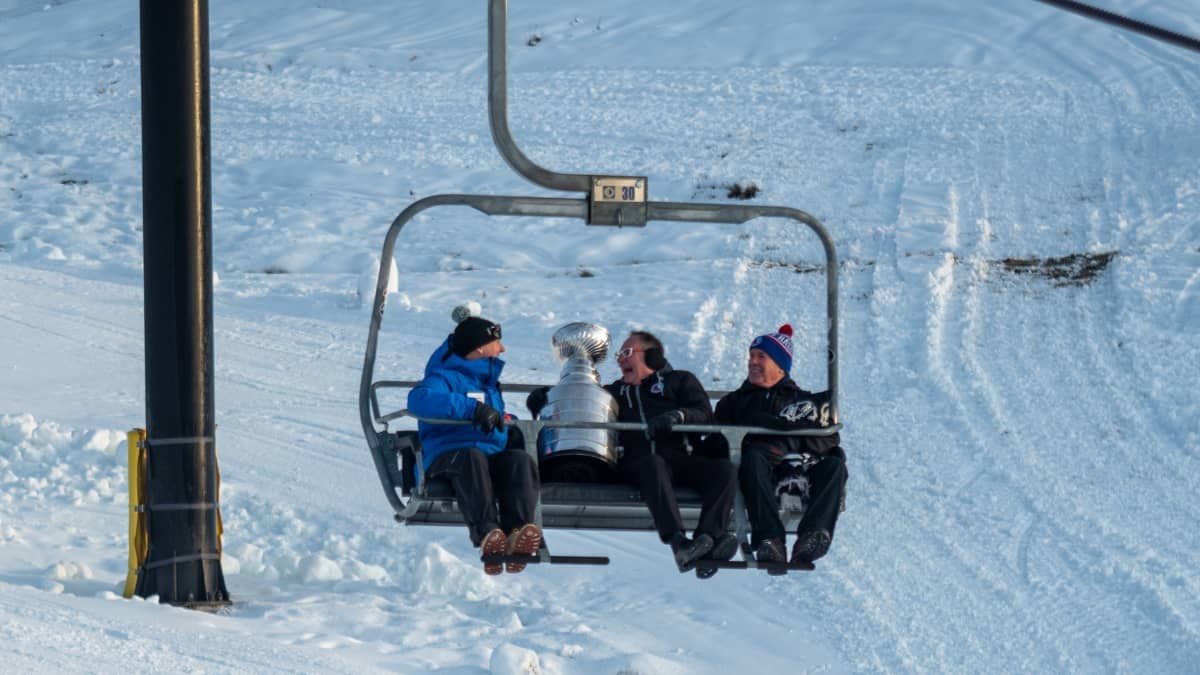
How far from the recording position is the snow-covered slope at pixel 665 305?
833 centimetres

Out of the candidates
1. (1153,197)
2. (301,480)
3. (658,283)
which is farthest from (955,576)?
(1153,197)

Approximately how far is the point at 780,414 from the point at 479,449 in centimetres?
132

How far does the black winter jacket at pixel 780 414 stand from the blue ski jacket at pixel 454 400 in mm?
983

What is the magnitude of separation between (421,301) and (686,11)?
40.8ft

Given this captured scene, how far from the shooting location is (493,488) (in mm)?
6293

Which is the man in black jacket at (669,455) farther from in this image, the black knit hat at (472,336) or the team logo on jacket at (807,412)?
the black knit hat at (472,336)

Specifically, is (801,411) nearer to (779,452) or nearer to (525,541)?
(779,452)

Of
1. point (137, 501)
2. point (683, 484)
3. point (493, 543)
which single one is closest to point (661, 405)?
point (683, 484)

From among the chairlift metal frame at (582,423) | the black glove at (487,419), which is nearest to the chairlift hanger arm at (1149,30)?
the chairlift metal frame at (582,423)

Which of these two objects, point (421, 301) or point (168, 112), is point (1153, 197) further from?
point (168, 112)

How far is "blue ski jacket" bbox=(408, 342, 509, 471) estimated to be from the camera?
6.35 m

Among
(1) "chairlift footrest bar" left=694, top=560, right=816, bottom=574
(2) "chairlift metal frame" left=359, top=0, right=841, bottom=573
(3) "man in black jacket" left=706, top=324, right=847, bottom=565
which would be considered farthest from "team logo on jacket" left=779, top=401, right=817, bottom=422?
(1) "chairlift footrest bar" left=694, top=560, right=816, bottom=574

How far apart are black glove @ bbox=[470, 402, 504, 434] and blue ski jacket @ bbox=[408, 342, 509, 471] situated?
0.31ft

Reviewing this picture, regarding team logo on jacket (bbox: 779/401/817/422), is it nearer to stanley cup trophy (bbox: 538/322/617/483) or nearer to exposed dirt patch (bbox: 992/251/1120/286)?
stanley cup trophy (bbox: 538/322/617/483)
